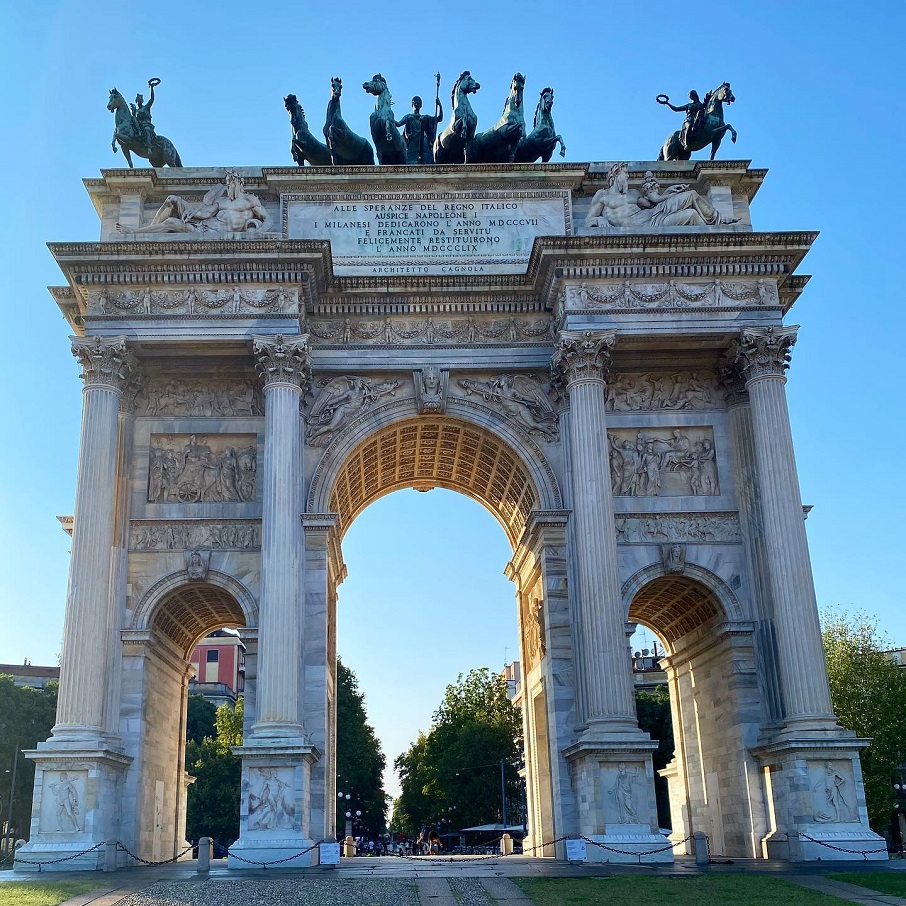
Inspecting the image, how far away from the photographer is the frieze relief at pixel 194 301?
102 ft

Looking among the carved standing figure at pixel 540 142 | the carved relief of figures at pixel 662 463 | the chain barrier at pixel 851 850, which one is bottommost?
the chain barrier at pixel 851 850

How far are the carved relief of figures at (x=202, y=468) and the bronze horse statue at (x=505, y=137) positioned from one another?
12.2 m

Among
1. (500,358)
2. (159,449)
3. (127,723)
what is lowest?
(127,723)

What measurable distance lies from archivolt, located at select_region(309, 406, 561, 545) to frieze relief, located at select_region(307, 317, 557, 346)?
2.46 metres

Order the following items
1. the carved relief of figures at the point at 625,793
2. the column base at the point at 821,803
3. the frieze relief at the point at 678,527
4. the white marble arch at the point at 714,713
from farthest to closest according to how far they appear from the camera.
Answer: the frieze relief at the point at 678,527
the white marble arch at the point at 714,713
the carved relief of figures at the point at 625,793
the column base at the point at 821,803

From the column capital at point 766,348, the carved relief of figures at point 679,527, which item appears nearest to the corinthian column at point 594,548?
the carved relief of figures at point 679,527

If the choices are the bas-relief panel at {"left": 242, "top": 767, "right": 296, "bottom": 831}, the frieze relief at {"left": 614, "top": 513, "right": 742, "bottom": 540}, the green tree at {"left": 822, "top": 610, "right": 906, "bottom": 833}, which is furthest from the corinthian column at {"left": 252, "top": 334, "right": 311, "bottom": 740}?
the green tree at {"left": 822, "top": 610, "right": 906, "bottom": 833}

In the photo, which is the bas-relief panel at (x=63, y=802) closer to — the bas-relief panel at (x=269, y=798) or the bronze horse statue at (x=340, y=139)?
the bas-relief panel at (x=269, y=798)

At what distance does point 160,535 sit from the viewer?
102 ft

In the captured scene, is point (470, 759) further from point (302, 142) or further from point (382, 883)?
point (382, 883)

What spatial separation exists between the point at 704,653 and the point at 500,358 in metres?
10.8

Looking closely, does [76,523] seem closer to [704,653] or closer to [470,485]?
[470,485]

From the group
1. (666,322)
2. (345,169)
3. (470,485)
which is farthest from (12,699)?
(666,322)

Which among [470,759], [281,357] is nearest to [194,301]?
[281,357]
